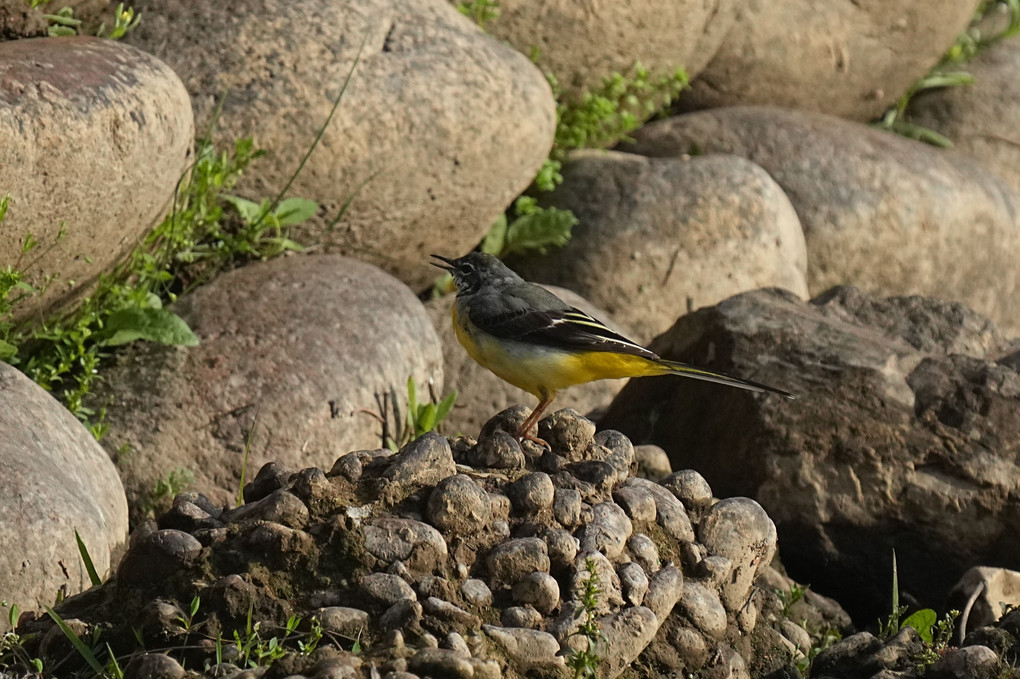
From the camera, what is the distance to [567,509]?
436cm

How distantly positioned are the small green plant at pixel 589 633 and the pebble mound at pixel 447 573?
2cm

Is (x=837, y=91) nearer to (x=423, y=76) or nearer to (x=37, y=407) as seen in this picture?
(x=423, y=76)

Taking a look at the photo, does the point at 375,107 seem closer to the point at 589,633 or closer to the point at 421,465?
the point at 421,465

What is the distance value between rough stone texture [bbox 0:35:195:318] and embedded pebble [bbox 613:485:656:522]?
2.95 meters

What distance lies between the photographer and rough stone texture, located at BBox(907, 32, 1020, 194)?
1180cm

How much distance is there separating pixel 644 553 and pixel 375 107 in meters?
3.93

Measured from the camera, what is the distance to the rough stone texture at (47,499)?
441 cm

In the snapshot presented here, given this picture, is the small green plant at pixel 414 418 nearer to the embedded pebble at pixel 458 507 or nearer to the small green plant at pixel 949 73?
the embedded pebble at pixel 458 507

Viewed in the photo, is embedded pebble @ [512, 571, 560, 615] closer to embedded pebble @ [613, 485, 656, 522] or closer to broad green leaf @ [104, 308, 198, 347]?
embedded pebble @ [613, 485, 656, 522]

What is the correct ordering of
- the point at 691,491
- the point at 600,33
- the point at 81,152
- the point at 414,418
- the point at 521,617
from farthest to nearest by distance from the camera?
the point at 600,33, the point at 414,418, the point at 81,152, the point at 691,491, the point at 521,617

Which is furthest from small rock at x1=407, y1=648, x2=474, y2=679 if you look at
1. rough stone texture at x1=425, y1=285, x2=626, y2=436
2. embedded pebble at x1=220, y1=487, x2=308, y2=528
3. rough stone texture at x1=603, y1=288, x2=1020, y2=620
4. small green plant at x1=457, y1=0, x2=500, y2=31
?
small green plant at x1=457, y1=0, x2=500, y2=31

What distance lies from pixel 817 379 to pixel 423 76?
3.04m

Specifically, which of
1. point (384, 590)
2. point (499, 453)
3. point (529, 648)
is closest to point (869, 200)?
point (499, 453)

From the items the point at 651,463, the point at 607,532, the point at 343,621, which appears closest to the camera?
the point at 343,621
